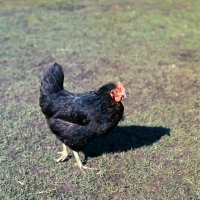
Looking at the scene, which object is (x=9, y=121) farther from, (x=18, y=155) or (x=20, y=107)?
(x=18, y=155)

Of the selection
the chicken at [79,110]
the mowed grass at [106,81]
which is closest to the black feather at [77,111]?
the chicken at [79,110]

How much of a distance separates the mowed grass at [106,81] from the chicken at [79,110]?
52 centimetres

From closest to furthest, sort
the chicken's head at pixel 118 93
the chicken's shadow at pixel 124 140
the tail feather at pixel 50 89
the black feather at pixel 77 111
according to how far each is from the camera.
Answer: the chicken's head at pixel 118 93, the black feather at pixel 77 111, the tail feather at pixel 50 89, the chicken's shadow at pixel 124 140

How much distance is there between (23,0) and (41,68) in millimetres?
5676

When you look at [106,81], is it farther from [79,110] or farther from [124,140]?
[79,110]

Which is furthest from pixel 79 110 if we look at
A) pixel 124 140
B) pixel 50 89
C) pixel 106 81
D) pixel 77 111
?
pixel 106 81

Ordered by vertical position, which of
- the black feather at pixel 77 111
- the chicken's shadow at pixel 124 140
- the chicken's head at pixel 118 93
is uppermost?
the chicken's head at pixel 118 93

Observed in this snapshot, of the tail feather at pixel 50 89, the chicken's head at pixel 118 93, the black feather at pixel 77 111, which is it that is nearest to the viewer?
the chicken's head at pixel 118 93

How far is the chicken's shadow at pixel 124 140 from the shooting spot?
4.94m

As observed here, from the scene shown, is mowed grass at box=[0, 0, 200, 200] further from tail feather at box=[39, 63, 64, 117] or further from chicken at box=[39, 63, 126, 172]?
tail feather at box=[39, 63, 64, 117]

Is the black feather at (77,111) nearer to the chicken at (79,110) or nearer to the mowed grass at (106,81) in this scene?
the chicken at (79,110)

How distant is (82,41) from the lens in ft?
28.9

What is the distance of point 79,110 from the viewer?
4.31 meters

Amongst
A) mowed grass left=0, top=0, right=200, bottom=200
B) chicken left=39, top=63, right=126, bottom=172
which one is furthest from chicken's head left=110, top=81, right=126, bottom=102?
mowed grass left=0, top=0, right=200, bottom=200
